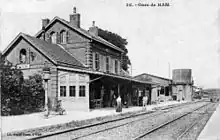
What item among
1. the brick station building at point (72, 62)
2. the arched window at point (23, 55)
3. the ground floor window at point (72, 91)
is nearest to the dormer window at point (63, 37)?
the brick station building at point (72, 62)

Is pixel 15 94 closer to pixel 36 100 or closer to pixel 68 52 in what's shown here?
pixel 36 100

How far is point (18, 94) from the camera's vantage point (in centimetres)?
1620

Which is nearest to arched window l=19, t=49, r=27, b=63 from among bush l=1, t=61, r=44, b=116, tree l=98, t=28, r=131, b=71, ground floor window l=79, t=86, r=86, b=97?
bush l=1, t=61, r=44, b=116

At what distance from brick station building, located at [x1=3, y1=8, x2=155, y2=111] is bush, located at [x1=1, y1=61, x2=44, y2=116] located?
46.6 inches

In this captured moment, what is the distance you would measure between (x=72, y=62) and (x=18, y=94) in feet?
22.6

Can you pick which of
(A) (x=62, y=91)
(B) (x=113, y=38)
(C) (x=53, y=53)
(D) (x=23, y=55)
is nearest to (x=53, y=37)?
(D) (x=23, y=55)

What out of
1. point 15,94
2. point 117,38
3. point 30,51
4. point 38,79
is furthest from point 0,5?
point 117,38

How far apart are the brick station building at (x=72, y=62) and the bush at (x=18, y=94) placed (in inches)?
46.6

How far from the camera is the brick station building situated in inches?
754

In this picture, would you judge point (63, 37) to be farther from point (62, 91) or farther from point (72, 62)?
point (62, 91)

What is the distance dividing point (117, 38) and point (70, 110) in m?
26.1

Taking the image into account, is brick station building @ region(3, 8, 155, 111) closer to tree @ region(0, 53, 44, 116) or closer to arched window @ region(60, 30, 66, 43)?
arched window @ region(60, 30, 66, 43)

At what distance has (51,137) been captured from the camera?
9258mm

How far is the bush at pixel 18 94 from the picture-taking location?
1553 centimetres
